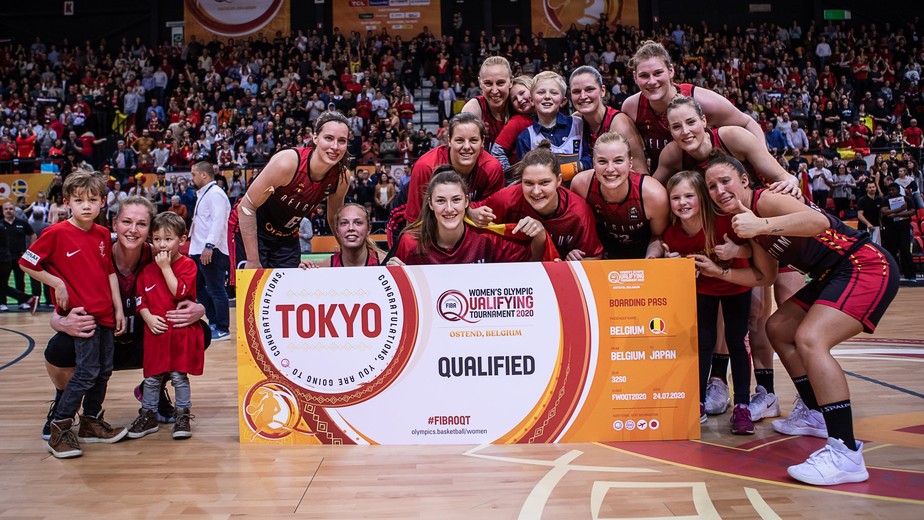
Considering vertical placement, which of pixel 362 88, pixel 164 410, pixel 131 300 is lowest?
pixel 164 410

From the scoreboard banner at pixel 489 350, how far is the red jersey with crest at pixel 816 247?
0.42 meters

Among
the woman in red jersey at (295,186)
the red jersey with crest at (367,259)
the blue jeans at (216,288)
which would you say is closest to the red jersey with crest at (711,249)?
the red jersey with crest at (367,259)

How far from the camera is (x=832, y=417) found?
3.04 metres

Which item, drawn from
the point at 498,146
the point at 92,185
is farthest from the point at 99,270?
the point at 498,146

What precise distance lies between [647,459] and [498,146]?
2.27 meters

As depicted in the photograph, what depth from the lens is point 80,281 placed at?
366 cm

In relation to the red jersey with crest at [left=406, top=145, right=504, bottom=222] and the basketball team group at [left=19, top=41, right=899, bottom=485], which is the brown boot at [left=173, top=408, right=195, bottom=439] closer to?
the basketball team group at [left=19, top=41, right=899, bottom=485]

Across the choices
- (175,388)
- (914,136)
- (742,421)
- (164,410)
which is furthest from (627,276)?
(914,136)

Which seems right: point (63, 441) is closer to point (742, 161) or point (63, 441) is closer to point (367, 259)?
point (367, 259)

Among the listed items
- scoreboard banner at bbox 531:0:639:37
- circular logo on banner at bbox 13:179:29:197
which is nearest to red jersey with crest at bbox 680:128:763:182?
circular logo on banner at bbox 13:179:29:197

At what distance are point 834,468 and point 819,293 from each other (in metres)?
0.86

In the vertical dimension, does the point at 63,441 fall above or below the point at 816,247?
below

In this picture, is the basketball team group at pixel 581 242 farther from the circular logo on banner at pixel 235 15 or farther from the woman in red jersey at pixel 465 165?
the circular logo on banner at pixel 235 15

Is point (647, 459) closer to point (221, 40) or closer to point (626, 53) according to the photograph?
point (626, 53)
